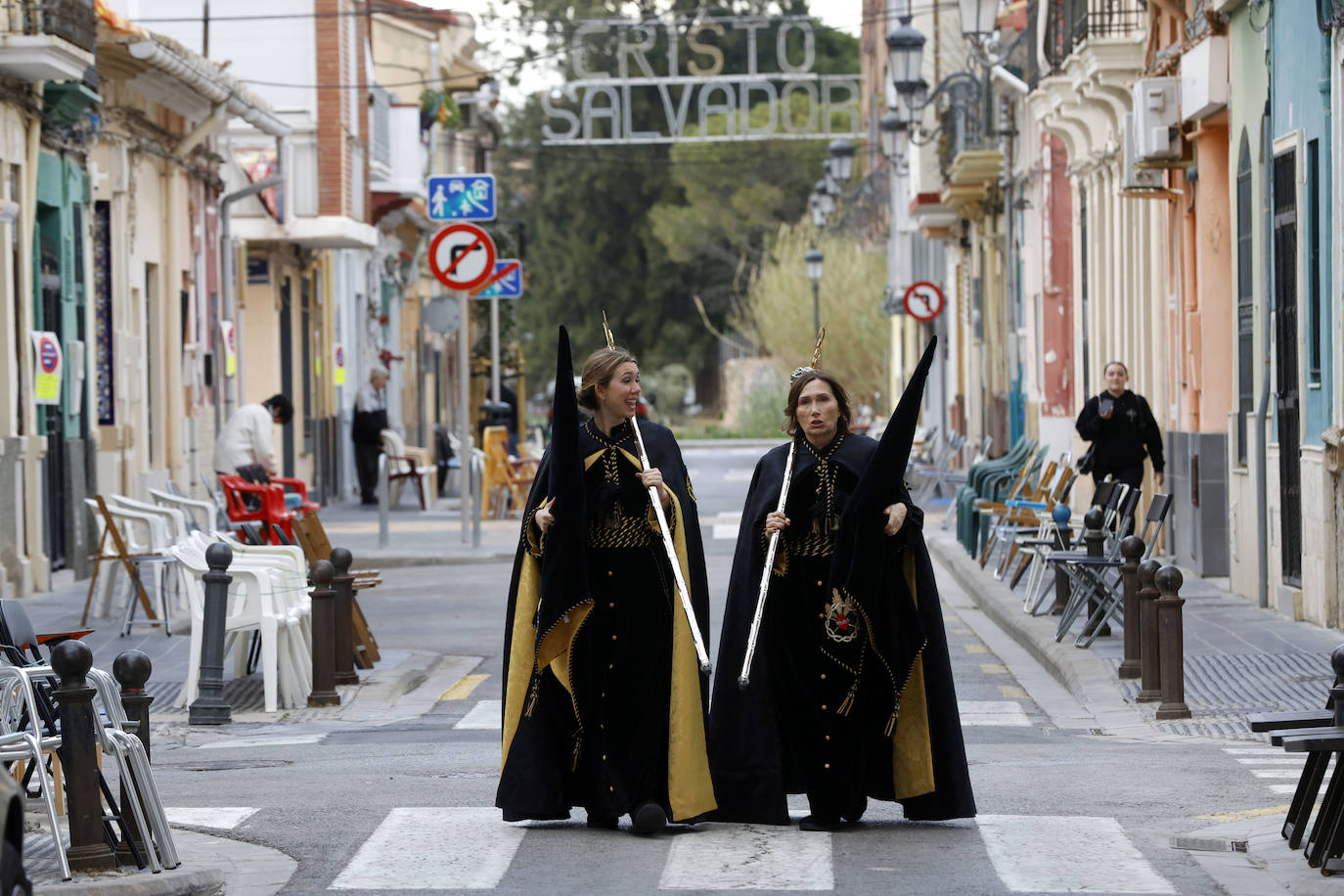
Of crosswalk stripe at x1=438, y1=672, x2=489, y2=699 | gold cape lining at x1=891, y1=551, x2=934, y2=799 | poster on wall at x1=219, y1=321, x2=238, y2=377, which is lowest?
crosswalk stripe at x1=438, y1=672, x2=489, y2=699

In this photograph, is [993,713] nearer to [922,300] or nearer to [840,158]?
[922,300]

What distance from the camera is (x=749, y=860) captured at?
7.64 metres

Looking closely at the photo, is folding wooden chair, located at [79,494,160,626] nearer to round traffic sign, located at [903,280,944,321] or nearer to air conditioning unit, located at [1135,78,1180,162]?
air conditioning unit, located at [1135,78,1180,162]

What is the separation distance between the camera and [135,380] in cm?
2375

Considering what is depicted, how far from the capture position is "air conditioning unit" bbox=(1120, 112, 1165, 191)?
2036cm

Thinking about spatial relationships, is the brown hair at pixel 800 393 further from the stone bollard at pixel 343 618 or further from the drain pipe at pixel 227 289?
the drain pipe at pixel 227 289

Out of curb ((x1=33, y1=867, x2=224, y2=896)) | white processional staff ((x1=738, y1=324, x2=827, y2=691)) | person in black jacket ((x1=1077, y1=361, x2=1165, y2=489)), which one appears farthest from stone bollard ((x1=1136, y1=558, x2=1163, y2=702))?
person in black jacket ((x1=1077, y1=361, x2=1165, y2=489))

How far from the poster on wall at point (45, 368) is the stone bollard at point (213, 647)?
25.3 ft

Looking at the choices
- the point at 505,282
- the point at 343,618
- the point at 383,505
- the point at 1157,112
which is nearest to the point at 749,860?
the point at 343,618

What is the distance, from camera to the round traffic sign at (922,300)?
1308 inches

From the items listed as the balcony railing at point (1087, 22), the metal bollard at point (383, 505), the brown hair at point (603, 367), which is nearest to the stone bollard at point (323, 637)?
the brown hair at point (603, 367)

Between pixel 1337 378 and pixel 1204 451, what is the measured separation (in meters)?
4.62

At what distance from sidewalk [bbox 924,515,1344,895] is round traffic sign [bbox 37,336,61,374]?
317 inches

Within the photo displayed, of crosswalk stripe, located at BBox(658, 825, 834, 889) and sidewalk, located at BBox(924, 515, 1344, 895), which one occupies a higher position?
crosswalk stripe, located at BBox(658, 825, 834, 889)
